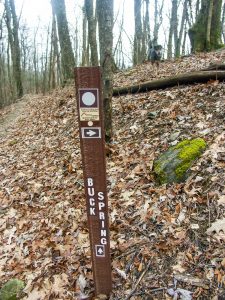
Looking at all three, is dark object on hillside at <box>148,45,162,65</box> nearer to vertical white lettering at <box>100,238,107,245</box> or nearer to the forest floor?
the forest floor

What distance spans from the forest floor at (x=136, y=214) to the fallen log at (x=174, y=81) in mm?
225

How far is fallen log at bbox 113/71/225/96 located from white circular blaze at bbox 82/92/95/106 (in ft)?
16.4

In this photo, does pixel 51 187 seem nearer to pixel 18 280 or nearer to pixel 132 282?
pixel 18 280

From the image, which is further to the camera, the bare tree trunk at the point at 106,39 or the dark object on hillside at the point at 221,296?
the bare tree trunk at the point at 106,39

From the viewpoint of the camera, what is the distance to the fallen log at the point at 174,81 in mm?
7075

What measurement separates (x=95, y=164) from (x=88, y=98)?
0.64 metres

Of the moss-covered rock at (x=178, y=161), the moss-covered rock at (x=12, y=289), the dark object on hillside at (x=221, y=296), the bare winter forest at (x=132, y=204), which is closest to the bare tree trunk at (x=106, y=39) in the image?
the bare winter forest at (x=132, y=204)

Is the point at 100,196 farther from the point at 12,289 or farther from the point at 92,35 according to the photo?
the point at 92,35

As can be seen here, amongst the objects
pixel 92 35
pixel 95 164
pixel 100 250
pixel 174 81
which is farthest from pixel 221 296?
pixel 92 35

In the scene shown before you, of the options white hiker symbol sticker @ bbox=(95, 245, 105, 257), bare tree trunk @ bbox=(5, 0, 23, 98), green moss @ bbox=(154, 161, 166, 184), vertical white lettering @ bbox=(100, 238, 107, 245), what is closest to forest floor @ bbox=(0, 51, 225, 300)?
green moss @ bbox=(154, 161, 166, 184)

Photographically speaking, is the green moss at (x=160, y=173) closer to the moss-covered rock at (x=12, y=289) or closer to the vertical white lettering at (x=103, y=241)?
the vertical white lettering at (x=103, y=241)

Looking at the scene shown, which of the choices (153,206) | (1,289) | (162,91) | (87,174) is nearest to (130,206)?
(153,206)

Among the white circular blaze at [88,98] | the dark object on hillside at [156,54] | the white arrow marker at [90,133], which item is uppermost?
the dark object on hillside at [156,54]

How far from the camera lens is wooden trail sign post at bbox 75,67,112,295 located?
9.16ft
